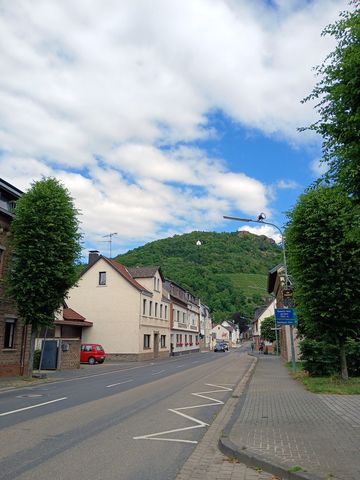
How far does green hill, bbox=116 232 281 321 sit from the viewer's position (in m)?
94.7

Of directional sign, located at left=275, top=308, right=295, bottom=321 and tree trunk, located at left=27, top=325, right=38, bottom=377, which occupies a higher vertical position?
directional sign, located at left=275, top=308, right=295, bottom=321

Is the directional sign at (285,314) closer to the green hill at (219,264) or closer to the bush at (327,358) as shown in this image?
the bush at (327,358)

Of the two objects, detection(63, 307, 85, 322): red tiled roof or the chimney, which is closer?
detection(63, 307, 85, 322): red tiled roof

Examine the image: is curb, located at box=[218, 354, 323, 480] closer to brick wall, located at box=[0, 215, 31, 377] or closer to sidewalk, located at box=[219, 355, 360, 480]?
sidewalk, located at box=[219, 355, 360, 480]

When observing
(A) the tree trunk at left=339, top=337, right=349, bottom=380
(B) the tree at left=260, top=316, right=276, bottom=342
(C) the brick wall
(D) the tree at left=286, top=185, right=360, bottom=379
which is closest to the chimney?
(C) the brick wall

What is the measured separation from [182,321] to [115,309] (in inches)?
887

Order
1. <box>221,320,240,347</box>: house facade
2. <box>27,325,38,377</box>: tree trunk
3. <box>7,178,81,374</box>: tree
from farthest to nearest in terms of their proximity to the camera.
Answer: <box>221,320,240,347</box>: house facade → <box>7,178,81,374</box>: tree → <box>27,325,38,377</box>: tree trunk

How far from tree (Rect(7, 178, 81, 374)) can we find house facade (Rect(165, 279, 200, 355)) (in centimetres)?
3563

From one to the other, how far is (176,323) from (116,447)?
52.5 metres

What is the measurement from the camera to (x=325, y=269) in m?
16.0

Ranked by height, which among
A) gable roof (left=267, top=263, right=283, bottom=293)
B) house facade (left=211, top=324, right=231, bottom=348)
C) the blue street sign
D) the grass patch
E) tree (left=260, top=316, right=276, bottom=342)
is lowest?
the grass patch

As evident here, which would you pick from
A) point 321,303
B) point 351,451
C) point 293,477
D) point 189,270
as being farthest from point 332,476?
point 189,270

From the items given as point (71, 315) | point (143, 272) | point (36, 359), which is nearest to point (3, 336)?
point (36, 359)

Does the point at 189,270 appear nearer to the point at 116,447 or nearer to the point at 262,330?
the point at 262,330
